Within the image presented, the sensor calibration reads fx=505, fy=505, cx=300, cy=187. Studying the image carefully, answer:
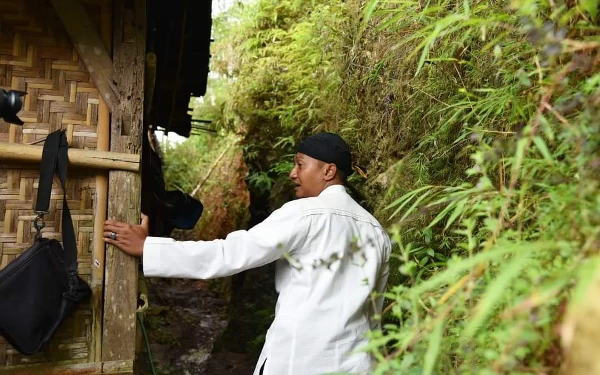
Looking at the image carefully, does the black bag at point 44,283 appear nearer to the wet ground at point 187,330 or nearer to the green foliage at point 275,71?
the green foliage at point 275,71

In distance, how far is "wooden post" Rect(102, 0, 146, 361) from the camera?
2703 millimetres

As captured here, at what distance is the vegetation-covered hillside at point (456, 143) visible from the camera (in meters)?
1.20

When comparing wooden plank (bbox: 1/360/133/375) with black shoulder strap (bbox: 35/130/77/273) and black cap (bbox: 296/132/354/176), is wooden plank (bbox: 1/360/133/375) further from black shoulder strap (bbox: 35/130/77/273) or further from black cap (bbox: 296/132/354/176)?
black cap (bbox: 296/132/354/176)

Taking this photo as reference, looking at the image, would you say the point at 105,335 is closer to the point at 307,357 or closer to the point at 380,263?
the point at 307,357

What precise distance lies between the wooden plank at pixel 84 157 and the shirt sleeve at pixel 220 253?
53 centimetres

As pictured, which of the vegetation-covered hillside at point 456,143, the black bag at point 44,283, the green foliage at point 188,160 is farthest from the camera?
the green foliage at point 188,160

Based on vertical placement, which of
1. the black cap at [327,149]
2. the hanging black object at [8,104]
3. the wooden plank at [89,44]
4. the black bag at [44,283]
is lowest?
the black bag at [44,283]

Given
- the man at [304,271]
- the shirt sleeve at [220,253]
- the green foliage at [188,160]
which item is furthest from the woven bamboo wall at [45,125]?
the green foliage at [188,160]

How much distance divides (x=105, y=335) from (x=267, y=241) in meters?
1.07

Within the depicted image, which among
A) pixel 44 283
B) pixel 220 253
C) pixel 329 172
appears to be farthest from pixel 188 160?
pixel 220 253

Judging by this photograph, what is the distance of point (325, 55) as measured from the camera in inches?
233

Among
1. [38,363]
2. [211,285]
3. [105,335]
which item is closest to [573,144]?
[105,335]

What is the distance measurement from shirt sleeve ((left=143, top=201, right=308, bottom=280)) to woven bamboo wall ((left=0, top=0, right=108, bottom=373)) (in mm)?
540

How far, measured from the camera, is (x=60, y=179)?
2.51 m
